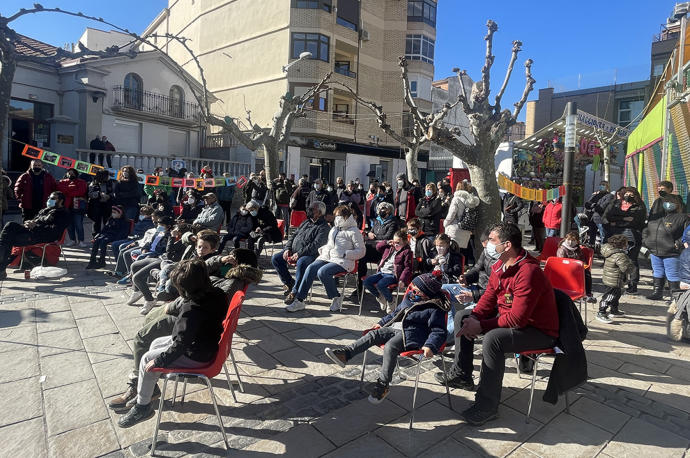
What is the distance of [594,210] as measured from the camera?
10031 mm

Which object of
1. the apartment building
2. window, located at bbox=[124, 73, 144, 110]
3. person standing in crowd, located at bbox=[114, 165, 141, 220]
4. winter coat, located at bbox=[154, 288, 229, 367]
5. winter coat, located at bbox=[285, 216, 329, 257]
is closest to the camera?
winter coat, located at bbox=[154, 288, 229, 367]

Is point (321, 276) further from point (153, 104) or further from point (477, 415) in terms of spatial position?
point (153, 104)

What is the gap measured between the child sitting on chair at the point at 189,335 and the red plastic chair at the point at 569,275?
13.9 ft

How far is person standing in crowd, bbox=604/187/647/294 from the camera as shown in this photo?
25.0 feet

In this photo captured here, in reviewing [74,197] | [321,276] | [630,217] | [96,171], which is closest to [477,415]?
[321,276]

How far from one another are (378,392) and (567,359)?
61.1 inches

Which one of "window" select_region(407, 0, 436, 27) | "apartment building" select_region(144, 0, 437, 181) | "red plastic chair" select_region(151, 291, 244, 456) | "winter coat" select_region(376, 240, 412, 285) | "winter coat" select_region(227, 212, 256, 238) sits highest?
"window" select_region(407, 0, 436, 27)

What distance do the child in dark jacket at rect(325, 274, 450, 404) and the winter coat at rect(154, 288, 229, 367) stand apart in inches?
45.6

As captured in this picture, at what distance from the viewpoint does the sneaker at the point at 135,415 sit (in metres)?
3.08

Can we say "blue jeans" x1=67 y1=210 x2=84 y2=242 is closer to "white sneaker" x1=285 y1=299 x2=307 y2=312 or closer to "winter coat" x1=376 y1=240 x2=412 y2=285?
"white sneaker" x1=285 y1=299 x2=307 y2=312

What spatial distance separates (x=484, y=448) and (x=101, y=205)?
935 centimetres

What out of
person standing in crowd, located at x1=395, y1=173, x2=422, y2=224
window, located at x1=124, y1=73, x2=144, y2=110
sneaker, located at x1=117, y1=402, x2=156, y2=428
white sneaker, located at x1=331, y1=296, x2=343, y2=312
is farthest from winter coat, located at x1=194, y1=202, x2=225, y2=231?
window, located at x1=124, y1=73, x2=144, y2=110

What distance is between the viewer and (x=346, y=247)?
6.17 meters

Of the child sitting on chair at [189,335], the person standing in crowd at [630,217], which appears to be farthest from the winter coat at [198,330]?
the person standing in crowd at [630,217]
